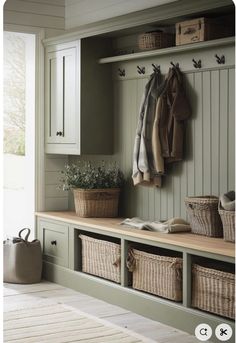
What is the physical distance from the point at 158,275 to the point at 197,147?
0.99m

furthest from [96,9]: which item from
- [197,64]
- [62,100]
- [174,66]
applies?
[197,64]

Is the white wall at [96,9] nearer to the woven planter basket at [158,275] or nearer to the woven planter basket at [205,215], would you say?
the woven planter basket at [205,215]

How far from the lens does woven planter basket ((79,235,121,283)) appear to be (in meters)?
5.13

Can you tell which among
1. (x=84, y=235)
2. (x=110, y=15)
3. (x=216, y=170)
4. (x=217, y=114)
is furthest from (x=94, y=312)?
(x=110, y=15)

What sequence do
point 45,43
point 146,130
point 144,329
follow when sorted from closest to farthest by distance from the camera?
point 144,329, point 146,130, point 45,43

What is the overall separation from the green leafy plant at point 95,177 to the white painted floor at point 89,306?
0.88 metres

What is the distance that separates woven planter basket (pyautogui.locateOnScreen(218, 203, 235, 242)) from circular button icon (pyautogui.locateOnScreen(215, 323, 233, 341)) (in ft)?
1.83

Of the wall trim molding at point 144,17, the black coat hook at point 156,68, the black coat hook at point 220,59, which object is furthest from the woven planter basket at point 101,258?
the wall trim molding at point 144,17

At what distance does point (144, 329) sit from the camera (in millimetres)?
4438

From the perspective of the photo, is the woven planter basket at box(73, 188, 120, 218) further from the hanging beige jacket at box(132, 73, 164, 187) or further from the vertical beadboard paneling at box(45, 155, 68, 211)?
the vertical beadboard paneling at box(45, 155, 68, 211)

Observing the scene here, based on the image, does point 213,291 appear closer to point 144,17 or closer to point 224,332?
point 224,332

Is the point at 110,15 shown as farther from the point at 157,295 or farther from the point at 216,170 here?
the point at 157,295

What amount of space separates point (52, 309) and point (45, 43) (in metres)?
2.51

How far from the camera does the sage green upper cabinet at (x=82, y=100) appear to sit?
574 cm
